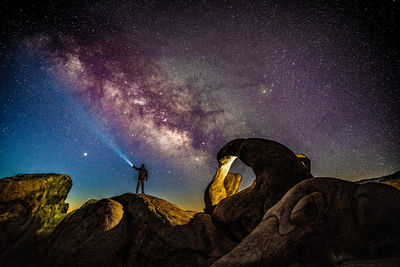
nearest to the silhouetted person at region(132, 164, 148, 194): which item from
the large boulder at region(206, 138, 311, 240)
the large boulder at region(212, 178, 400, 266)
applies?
the large boulder at region(206, 138, 311, 240)

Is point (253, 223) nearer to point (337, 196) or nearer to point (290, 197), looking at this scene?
point (290, 197)

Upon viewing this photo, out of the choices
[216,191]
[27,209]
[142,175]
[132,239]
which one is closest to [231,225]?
[132,239]

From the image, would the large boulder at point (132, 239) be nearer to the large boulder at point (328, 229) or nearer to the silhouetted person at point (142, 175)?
the large boulder at point (328, 229)

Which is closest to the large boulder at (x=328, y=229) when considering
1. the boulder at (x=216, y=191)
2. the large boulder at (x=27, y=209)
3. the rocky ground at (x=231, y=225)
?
the rocky ground at (x=231, y=225)

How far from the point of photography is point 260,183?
5.71m

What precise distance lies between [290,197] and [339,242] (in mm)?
1039

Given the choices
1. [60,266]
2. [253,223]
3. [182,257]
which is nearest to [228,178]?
[253,223]

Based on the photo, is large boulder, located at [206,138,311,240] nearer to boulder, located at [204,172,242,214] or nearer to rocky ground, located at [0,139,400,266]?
rocky ground, located at [0,139,400,266]

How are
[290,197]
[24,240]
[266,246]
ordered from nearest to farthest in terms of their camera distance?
[266,246] < [290,197] < [24,240]

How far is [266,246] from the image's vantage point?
10.5ft

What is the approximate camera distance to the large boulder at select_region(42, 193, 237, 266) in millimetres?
4055

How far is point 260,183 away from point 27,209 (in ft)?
24.5

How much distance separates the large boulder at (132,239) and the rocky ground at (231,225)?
22 mm

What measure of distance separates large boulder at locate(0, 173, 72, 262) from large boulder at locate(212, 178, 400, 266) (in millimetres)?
5744
